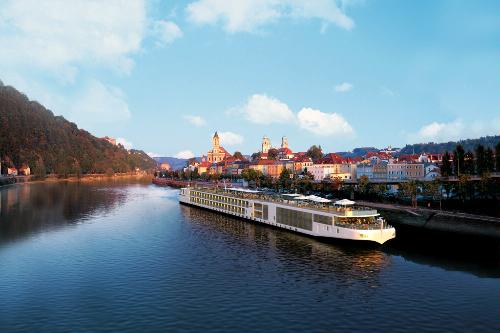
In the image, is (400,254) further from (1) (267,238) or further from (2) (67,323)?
(2) (67,323)

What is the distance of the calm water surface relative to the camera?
104ft

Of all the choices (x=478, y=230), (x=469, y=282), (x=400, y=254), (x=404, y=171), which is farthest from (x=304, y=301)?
(x=404, y=171)

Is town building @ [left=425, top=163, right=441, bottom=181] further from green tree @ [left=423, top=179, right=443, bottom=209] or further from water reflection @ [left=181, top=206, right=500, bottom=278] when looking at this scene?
water reflection @ [left=181, top=206, right=500, bottom=278]

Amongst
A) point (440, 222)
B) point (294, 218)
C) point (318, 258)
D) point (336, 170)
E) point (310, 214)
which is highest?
point (336, 170)

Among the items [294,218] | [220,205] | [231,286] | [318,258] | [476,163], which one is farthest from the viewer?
[476,163]

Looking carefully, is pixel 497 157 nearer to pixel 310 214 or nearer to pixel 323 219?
pixel 310 214

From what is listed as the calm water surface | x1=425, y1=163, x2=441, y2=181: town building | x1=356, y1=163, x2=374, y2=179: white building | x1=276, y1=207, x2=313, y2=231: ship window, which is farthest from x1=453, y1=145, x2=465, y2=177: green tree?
x1=356, y1=163, x2=374, y2=179: white building

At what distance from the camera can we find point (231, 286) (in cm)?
3947

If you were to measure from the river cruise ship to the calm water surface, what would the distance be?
1998mm

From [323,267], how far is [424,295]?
11.5 meters

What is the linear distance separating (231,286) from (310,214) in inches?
1033

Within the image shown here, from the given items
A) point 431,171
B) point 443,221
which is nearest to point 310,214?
point 443,221

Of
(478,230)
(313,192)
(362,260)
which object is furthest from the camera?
(313,192)

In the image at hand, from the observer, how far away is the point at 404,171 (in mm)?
161125
